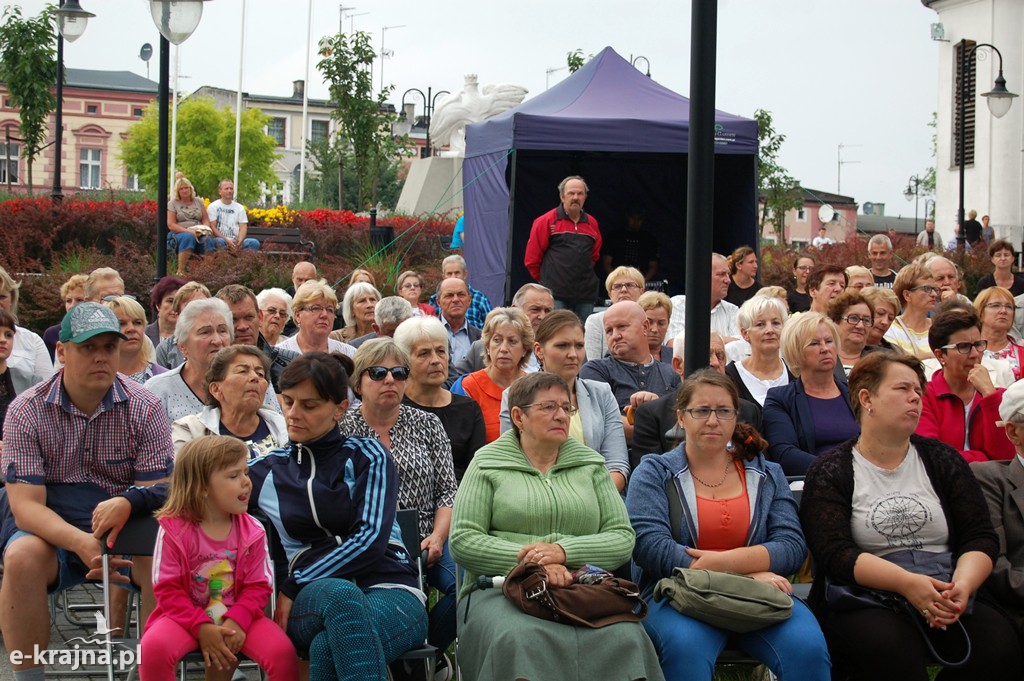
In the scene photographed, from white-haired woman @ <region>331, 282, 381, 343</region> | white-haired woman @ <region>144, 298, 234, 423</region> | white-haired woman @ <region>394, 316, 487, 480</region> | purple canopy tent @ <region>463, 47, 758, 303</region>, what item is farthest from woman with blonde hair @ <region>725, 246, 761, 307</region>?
white-haired woman @ <region>144, 298, 234, 423</region>

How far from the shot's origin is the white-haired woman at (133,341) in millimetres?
6820

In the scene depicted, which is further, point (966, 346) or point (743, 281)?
point (743, 281)

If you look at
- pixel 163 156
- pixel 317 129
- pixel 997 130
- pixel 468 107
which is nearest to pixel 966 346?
pixel 163 156

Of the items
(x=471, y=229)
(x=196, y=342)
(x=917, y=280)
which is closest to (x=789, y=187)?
(x=471, y=229)

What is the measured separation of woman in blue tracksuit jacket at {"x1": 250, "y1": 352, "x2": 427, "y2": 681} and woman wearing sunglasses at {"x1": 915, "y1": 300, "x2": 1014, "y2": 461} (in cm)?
284

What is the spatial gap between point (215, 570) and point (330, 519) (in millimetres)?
501

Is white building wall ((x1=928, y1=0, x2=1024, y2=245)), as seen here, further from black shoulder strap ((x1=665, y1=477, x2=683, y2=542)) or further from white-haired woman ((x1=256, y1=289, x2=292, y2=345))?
black shoulder strap ((x1=665, y1=477, x2=683, y2=542))

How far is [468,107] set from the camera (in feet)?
88.6

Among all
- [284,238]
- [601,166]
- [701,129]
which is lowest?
[701,129]

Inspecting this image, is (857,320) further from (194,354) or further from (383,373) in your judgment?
(194,354)

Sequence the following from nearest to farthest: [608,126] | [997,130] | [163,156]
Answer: [163,156]
[608,126]
[997,130]

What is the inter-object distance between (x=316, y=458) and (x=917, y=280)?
5335 mm

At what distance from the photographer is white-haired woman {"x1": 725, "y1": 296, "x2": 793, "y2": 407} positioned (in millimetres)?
6949

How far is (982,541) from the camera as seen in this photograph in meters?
5.07
